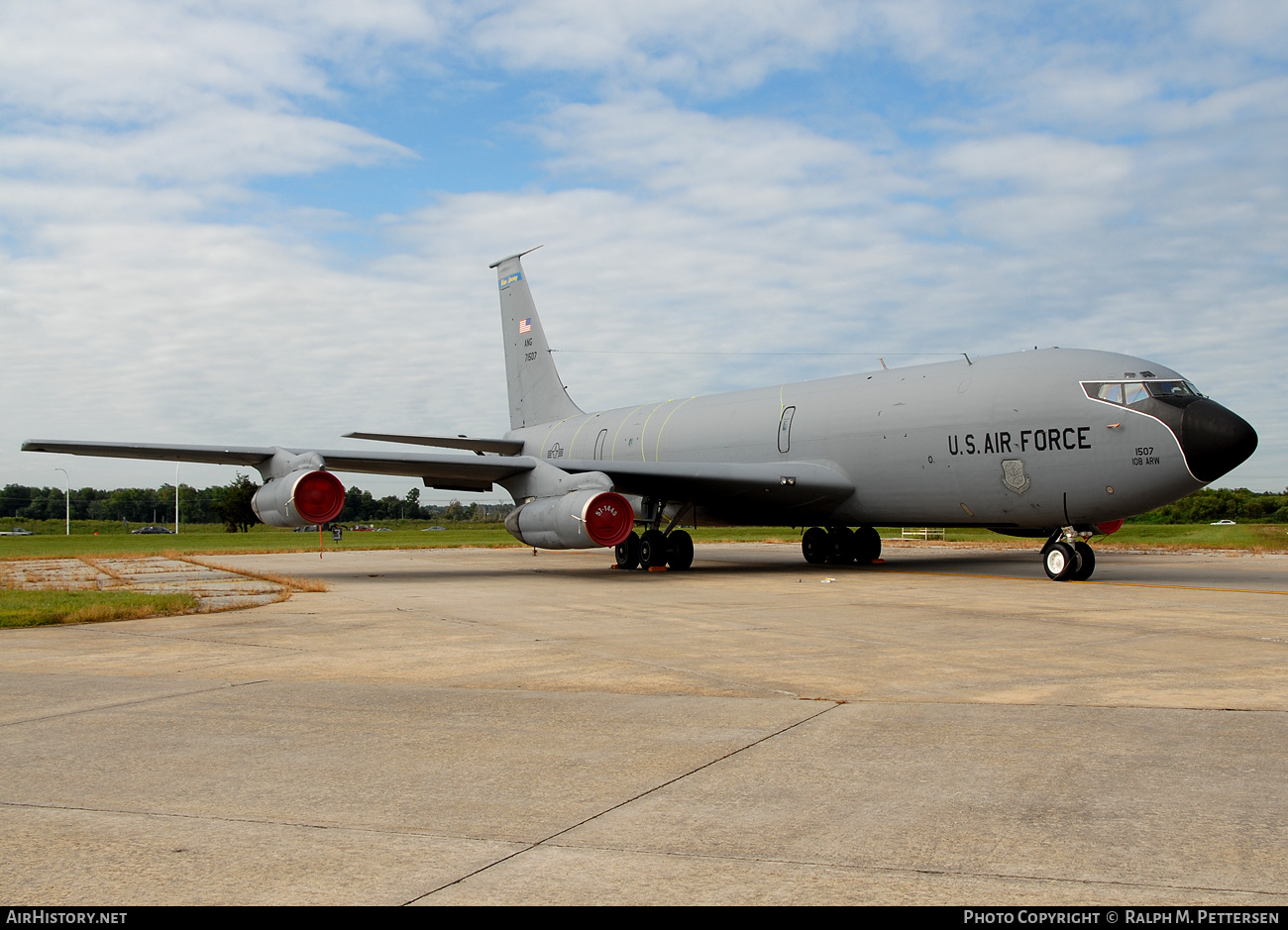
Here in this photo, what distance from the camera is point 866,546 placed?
23.1 metres

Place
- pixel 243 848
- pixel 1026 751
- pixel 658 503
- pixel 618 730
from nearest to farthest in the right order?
pixel 243 848 < pixel 1026 751 < pixel 618 730 < pixel 658 503

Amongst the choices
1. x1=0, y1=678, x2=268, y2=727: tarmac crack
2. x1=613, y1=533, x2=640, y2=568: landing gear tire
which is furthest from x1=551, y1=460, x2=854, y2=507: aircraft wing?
x1=0, y1=678, x2=268, y2=727: tarmac crack

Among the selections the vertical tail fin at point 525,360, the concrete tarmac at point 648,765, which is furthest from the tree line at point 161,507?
the concrete tarmac at point 648,765

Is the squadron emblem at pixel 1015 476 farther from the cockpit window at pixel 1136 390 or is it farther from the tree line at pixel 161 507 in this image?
the tree line at pixel 161 507

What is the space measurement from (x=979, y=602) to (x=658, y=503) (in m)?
10.0

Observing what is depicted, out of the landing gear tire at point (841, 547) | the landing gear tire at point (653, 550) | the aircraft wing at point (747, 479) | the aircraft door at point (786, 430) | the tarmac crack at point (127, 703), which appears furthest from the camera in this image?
the landing gear tire at point (841, 547)

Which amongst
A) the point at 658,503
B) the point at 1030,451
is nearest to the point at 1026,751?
the point at 1030,451

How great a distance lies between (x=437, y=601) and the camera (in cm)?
1441

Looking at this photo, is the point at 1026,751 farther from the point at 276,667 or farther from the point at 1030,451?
the point at 1030,451

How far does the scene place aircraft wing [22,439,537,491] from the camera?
19.6 metres

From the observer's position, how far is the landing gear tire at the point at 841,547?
23.2 m

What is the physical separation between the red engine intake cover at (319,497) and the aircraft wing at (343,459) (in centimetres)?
98

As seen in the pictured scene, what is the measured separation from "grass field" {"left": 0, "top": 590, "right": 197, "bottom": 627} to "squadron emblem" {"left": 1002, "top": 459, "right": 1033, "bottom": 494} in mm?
12769

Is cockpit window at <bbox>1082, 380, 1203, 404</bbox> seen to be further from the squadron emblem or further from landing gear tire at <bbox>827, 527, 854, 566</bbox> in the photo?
landing gear tire at <bbox>827, 527, 854, 566</bbox>
